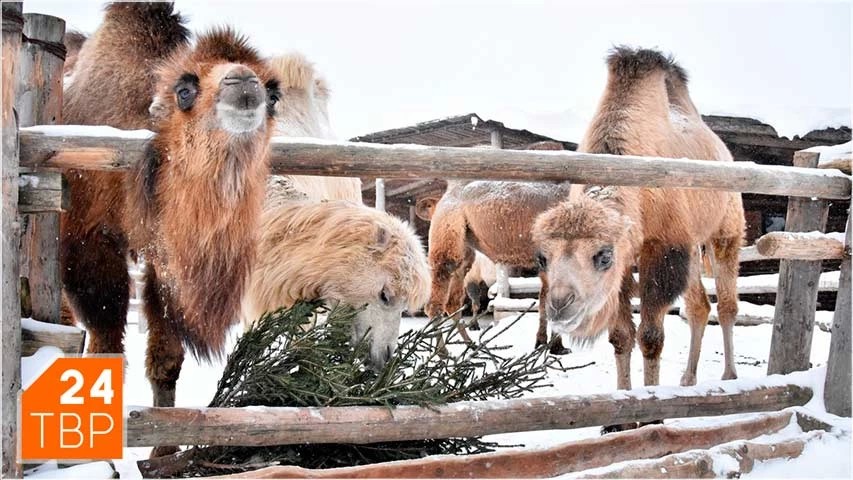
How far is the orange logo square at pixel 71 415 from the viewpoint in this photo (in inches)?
97.3

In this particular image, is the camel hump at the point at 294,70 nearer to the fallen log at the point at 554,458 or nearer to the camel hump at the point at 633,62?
the camel hump at the point at 633,62

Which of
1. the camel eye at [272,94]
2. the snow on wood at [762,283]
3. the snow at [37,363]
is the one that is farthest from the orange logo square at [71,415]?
the snow on wood at [762,283]

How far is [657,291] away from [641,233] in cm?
36

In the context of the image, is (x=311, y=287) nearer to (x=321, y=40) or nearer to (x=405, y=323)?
(x=321, y=40)

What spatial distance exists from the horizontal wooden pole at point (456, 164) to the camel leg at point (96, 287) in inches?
27.9

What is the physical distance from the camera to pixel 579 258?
13.5ft

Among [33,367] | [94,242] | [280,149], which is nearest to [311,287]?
[280,149]

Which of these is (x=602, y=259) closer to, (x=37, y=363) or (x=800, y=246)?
(x=800, y=246)

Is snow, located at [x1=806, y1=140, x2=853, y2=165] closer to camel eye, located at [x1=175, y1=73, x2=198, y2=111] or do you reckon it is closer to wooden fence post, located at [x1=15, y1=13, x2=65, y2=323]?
camel eye, located at [x1=175, y1=73, x2=198, y2=111]

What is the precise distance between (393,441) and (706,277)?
735 cm

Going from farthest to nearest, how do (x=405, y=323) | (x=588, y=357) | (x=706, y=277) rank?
(x=405, y=323), (x=706, y=277), (x=588, y=357)

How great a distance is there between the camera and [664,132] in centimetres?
503

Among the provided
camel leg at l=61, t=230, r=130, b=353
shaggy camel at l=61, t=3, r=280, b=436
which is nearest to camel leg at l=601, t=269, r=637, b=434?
shaggy camel at l=61, t=3, r=280, b=436

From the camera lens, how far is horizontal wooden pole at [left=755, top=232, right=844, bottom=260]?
3.75 meters
